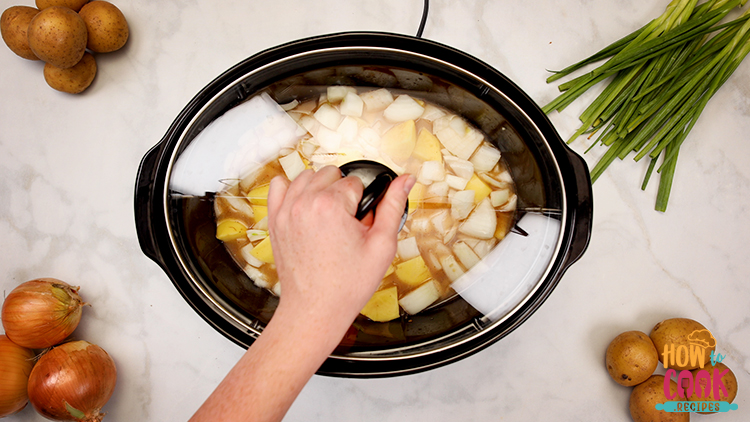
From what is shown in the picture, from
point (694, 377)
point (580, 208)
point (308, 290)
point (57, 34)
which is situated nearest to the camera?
point (308, 290)

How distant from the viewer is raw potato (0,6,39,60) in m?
0.91

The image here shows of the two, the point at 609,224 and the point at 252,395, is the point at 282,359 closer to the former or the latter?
the point at 252,395

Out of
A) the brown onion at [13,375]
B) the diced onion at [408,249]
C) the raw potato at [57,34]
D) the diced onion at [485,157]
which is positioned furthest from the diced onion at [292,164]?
the brown onion at [13,375]

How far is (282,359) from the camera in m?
0.51

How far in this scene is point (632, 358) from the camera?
90 cm

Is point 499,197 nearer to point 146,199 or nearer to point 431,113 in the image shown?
point 431,113

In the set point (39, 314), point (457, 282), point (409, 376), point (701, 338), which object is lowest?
point (39, 314)

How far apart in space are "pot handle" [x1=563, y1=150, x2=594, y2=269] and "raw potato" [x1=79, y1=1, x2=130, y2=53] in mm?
1042

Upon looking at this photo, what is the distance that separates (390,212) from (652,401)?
820mm

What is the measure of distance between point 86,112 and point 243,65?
0.57 metres

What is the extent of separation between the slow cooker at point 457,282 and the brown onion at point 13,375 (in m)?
0.52

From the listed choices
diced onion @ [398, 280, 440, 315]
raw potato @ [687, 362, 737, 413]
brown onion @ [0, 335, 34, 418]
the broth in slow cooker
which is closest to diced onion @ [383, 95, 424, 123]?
the broth in slow cooker

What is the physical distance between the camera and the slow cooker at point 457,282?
73 centimetres

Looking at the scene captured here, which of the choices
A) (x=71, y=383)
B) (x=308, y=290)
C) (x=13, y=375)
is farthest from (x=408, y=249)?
(x=13, y=375)
